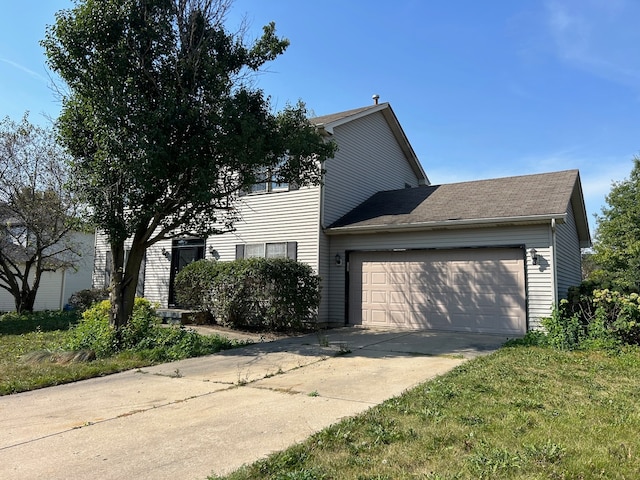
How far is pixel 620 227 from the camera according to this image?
97.0ft

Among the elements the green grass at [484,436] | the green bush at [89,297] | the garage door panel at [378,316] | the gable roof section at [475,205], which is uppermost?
the gable roof section at [475,205]

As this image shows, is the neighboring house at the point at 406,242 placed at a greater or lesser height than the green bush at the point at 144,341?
greater

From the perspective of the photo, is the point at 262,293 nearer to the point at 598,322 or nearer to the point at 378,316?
the point at 378,316

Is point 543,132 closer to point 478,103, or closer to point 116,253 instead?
point 478,103

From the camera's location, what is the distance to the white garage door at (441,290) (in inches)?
431

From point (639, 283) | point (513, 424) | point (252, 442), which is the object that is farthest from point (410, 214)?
point (252, 442)

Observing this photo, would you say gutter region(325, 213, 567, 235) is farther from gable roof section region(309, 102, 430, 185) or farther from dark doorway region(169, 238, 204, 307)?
dark doorway region(169, 238, 204, 307)

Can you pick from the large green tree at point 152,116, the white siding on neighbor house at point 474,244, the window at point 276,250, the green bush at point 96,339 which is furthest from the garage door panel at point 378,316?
the green bush at point 96,339

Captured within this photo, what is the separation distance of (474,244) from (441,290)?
1488 mm

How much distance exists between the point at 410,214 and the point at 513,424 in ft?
29.3

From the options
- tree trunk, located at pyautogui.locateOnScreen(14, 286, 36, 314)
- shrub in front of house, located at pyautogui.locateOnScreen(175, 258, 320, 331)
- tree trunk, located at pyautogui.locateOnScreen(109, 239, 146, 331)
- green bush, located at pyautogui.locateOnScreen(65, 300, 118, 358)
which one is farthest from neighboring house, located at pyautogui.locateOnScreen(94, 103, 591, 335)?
tree trunk, located at pyautogui.locateOnScreen(14, 286, 36, 314)

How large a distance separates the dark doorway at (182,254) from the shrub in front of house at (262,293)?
11.5 feet

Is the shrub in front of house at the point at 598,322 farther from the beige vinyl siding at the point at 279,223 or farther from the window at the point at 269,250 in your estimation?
the window at the point at 269,250

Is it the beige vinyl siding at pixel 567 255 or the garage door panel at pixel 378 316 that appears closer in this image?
the beige vinyl siding at pixel 567 255
